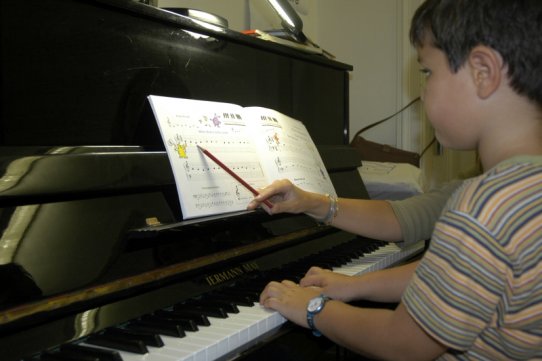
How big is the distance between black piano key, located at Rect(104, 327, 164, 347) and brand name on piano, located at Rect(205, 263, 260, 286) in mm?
254

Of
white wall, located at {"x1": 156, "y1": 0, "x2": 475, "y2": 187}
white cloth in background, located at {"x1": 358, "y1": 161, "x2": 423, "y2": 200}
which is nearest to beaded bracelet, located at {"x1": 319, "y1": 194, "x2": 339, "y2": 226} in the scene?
white cloth in background, located at {"x1": 358, "y1": 161, "x2": 423, "y2": 200}

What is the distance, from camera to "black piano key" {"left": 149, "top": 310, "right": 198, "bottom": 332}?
850mm

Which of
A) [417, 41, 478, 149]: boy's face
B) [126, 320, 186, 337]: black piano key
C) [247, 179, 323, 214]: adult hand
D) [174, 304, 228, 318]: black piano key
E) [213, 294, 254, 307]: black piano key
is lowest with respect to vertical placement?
Answer: [213, 294, 254, 307]: black piano key

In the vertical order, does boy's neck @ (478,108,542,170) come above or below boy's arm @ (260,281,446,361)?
above

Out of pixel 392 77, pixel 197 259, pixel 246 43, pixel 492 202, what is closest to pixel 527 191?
pixel 492 202

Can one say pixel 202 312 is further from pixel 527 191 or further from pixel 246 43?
pixel 246 43

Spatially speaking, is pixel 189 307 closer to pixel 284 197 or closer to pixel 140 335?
pixel 140 335

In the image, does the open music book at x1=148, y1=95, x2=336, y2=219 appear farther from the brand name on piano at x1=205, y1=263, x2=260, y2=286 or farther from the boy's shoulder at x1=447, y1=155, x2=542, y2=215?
the boy's shoulder at x1=447, y1=155, x2=542, y2=215

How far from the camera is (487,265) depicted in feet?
2.18

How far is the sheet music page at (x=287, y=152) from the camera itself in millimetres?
1324

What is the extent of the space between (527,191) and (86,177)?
711 mm

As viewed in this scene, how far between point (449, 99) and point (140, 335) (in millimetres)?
595

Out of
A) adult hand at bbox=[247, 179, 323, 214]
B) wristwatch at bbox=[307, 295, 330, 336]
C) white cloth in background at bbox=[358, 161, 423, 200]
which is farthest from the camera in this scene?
white cloth in background at bbox=[358, 161, 423, 200]

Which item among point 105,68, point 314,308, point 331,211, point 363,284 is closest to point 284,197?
point 331,211
